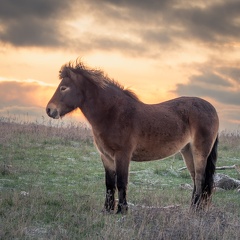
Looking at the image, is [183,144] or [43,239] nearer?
[43,239]

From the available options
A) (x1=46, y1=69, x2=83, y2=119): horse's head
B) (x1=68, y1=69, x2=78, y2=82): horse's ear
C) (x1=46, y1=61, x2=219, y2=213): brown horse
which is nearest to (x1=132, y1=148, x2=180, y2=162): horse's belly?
(x1=46, y1=61, x2=219, y2=213): brown horse

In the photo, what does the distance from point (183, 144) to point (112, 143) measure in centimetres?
163

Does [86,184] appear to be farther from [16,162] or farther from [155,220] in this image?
[155,220]

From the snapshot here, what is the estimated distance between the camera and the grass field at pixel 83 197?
20.6 feet

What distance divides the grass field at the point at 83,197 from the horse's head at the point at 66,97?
1724mm

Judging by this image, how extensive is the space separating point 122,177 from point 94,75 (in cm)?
202

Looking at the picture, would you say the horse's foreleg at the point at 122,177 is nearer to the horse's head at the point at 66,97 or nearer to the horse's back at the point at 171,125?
the horse's back at the point at 171,125

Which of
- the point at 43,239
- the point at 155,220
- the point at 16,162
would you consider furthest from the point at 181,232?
the point at 16,162

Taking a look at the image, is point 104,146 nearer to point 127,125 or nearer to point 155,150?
point 127,125

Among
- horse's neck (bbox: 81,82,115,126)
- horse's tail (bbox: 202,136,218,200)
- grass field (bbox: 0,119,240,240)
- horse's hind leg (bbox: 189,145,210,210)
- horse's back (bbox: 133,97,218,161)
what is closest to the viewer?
grass field (bbox: 0,119,240,240)

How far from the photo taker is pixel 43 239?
592cm

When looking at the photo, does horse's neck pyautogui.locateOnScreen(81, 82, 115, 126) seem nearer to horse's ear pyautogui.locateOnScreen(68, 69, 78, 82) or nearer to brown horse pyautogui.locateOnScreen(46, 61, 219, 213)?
brown horse pyautogui.locateOnScreen(46, 61, 219, 213)

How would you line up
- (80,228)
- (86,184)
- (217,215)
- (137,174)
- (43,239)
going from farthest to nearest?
(137,174) < (86,184) < (217,215) < (80,228) < (43,239)

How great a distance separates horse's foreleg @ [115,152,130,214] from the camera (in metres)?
7.74
